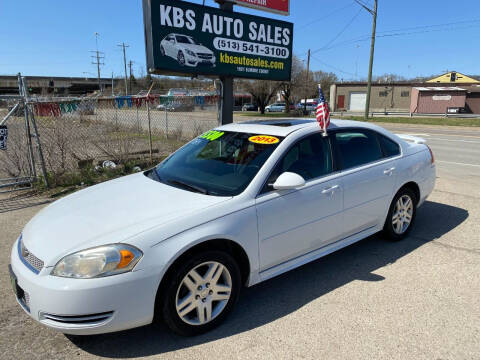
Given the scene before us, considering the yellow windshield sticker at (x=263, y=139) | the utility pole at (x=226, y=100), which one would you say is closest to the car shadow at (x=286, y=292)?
the yellow windshield sticker at (x=263, y=139)

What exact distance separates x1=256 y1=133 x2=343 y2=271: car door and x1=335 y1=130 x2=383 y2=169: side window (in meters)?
0.21

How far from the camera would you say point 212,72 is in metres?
7.66

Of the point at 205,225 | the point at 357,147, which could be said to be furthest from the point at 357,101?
the point at 205,225

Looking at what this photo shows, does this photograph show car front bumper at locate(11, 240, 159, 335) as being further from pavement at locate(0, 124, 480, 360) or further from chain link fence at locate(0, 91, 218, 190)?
chain link fence at locate(0, 91, 218, 190)

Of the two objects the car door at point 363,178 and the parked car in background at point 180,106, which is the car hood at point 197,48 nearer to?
the parked car in background at point 180,106

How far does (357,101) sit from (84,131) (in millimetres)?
53466

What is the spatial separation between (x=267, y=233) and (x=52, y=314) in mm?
1623

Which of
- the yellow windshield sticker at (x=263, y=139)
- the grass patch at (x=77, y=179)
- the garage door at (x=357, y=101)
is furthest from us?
the garage door at (x=357, y=101)

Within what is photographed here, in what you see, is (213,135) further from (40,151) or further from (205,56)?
(40,151)

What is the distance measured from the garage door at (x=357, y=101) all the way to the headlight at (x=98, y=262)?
57412 millimetres

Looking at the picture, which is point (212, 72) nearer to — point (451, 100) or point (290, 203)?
point (290, 203)

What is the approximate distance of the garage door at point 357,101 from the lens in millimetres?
55344

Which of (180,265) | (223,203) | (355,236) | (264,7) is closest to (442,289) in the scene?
(355,236)

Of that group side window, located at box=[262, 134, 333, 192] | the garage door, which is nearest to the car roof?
side window, located at box=[262, 134, 333, 192]
